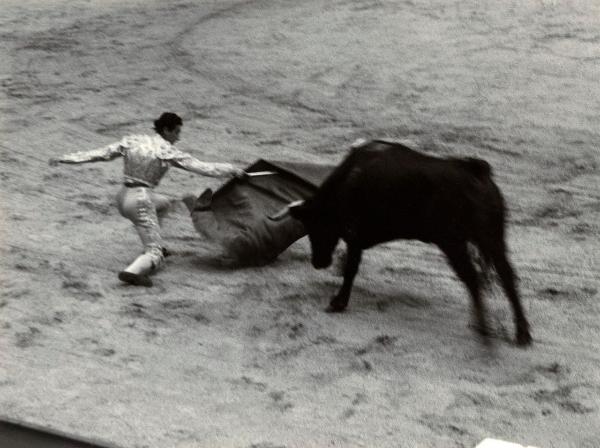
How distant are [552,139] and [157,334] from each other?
3461 millimetres

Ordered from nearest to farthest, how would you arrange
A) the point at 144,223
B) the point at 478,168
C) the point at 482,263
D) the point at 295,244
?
1. the point at 478,168
2. the point at 482,263
3. the point at 144,223
4. the point at 295,244

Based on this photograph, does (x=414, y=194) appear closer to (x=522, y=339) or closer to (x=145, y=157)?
(x=522, y=339)

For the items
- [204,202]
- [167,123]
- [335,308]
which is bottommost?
[335,308]

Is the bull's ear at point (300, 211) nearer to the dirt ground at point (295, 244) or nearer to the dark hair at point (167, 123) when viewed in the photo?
the dirt ground at point (295, 244)

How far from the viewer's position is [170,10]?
39.3 feet

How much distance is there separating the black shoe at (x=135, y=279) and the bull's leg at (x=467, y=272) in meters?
1.69

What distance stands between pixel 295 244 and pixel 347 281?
1.05m

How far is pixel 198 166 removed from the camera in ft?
25.0

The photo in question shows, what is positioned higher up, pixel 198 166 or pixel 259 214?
pixel 198 166

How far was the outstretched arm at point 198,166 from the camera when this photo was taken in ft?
24.9

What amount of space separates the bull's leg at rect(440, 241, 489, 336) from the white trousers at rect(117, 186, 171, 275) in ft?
5.62

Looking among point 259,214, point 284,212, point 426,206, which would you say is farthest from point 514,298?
point 259,214

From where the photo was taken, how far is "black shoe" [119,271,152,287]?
301 inches

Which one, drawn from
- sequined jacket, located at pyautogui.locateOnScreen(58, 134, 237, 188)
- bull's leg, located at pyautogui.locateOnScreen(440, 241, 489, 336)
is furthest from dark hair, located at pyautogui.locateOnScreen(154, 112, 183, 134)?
bull's leg, located at pyautogui.locateOnScreen(440, 241, 489, 336)
